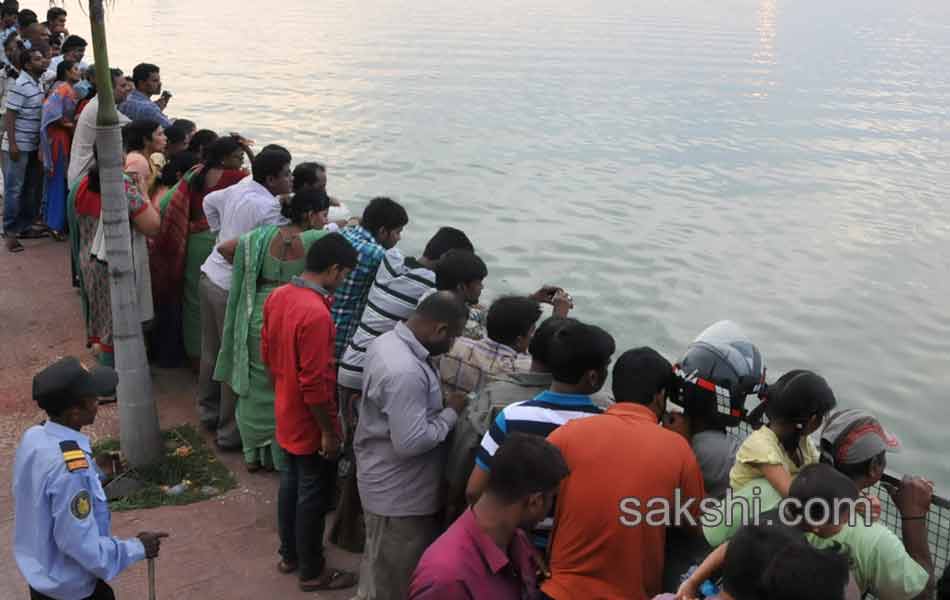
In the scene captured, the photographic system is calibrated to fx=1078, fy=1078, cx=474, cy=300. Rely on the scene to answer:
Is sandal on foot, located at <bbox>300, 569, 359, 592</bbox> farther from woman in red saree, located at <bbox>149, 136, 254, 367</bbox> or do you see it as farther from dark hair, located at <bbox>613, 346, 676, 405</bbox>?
woman in red saree, located at <bbox>149, 136, 254, 367</bbox>

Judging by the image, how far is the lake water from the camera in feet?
40.7

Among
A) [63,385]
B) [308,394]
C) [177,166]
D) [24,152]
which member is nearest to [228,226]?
[177,166]

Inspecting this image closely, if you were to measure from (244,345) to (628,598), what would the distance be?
3.15 m

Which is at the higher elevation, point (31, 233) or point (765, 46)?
point (31, 233)

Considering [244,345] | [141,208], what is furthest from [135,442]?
[141,208]

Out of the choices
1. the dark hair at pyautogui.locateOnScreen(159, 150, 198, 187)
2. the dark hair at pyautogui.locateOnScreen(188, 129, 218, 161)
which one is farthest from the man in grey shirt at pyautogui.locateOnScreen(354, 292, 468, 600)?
the dark hair at pyautogui.locateOnScreen(188, 129, 218, 161)

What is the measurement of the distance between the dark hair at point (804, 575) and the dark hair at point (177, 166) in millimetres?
5675

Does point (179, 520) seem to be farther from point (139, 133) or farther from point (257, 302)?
point (139, 133)

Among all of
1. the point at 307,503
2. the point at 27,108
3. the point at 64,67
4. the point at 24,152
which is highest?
the point at 64,67

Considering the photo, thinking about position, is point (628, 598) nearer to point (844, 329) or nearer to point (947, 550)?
point (947, 550)

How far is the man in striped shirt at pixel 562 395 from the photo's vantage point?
3920mm

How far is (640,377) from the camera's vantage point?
152 inches

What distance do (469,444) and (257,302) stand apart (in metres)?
2.04

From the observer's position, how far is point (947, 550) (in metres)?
4.01
